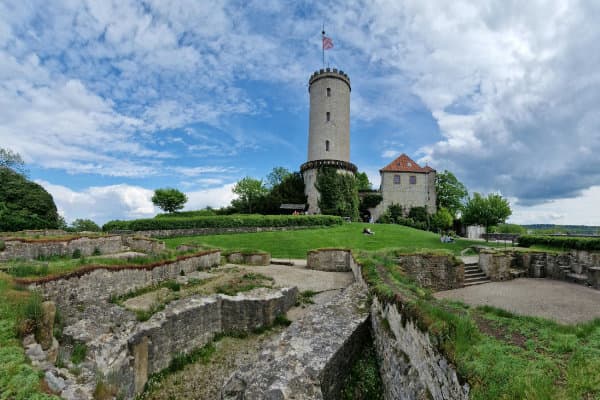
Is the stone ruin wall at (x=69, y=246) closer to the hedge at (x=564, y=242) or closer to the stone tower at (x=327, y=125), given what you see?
the hedge at (x=564, y=242)

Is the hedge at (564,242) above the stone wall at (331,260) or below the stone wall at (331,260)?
above

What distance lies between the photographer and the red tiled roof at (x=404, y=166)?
44500 millimetres

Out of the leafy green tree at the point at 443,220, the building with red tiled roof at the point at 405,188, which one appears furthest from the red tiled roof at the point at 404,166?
the leafy green tree at the point at 443,220

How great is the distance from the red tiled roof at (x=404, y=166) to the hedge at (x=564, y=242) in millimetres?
27131

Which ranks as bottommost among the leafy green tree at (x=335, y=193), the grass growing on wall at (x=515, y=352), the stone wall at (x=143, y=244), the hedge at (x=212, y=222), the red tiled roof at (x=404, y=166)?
the grass growing on wall at (x=515, y=352)

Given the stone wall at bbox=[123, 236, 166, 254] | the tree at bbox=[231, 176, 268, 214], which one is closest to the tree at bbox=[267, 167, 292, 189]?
the tree at bbox=[231, 176, 268, 214]

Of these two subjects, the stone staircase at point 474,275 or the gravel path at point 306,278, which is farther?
the stone staircase at point 474,275

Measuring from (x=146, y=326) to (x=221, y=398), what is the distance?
112 inches

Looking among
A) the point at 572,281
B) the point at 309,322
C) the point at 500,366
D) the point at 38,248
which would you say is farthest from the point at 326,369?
the point at 38,248

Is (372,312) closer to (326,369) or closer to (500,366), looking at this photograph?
(326,369)

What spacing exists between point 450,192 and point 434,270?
40.6 metres

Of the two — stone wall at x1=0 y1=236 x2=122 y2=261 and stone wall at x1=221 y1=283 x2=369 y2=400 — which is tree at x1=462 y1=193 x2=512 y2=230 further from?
stone wall at x1=0 y1=236 x2=122 y2=261

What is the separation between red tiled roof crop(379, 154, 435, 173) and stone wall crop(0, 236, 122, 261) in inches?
1452

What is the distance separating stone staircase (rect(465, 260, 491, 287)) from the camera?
13133mm
